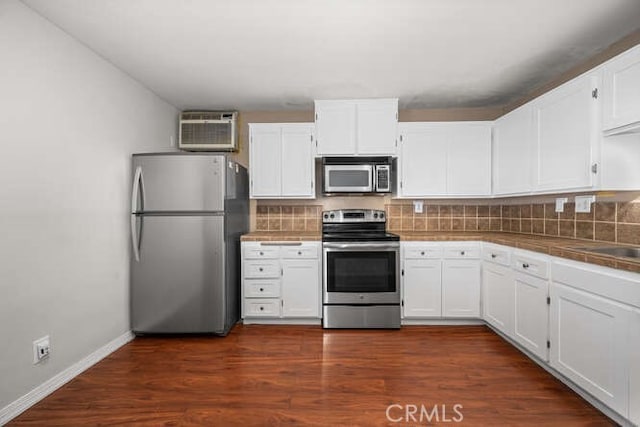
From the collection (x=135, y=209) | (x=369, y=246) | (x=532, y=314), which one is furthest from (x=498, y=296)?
(x=135, y=209)

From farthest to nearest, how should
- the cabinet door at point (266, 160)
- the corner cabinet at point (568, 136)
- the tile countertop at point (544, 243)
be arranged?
the cabinet door at point (266, 160), the corner cabinet at point (568, 136), the tile countertop at point (544, 243)

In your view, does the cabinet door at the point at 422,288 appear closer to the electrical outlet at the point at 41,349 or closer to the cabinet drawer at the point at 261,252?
the cabinet drawer at the point at 261,252

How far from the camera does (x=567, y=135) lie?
A: 232cm

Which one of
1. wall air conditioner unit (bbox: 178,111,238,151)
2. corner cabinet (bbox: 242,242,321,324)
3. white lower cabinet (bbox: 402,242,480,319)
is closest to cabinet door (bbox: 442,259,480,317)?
white lower cabinet (bbox: 402,242,480,319)

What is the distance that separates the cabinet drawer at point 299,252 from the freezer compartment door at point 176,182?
2.67 feet

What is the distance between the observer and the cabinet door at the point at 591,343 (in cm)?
164

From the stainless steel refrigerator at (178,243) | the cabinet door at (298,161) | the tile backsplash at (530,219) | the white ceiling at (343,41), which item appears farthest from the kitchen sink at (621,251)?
the stainless steel refrigerator at (178,243)

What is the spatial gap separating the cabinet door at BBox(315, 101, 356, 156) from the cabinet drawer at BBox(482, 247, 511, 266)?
62.9 inches

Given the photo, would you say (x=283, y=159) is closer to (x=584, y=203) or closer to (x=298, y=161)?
(x=298, y=161)

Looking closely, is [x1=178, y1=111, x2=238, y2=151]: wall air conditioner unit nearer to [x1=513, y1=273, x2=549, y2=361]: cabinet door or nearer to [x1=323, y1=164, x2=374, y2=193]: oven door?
[x1=323, y1=164, x2=374, y2=193]: oven door

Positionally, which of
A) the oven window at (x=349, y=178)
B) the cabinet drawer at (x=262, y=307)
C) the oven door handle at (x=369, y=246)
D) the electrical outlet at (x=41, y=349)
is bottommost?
the cabinet drawer at (x=262, y=307)

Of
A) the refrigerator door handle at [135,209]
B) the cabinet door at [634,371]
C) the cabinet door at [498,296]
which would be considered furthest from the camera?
the refrigerator door handle at [135,209]

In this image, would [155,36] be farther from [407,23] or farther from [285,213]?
[285,213]

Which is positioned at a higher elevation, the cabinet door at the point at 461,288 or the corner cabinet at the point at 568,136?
the corner cabinet at the point at 568,136
